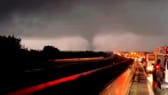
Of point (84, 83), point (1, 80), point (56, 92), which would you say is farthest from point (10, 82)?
point (56, 92)

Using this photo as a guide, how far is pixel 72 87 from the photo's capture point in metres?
23.6

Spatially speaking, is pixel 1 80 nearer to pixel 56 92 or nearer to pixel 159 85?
pixel 56 92

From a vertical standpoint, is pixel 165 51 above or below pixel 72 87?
above

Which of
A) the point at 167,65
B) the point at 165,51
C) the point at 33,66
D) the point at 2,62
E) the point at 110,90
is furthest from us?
the point at 33,66

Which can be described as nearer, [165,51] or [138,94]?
[165,51]

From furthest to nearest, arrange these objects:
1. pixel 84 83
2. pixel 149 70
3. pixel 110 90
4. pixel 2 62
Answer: pixel 149 70 → pixel 2 62 → pixel 84 83 → pixel 110 90

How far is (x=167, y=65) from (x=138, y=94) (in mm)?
11438

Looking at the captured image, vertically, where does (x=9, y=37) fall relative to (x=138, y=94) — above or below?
above

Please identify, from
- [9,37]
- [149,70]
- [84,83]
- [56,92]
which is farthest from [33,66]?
[56,92]

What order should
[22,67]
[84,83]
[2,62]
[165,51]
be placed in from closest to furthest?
[165,51], [84,83], [2,62], [22,67]

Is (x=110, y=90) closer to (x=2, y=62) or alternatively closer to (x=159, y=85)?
(x=159, y=85)

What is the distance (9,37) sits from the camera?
153 ft

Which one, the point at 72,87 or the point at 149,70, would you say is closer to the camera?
the point at 72,87

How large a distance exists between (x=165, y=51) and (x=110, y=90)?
4575 millimetres
